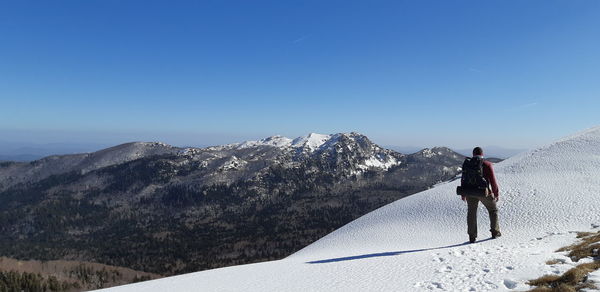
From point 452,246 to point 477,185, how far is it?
141 inches

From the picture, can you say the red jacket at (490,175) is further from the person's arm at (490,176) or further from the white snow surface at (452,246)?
the white snow surface at (452,246)

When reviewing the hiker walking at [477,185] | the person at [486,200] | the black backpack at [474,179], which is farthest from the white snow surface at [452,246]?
the black backpack at [474,179]

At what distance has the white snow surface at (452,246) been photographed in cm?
1091

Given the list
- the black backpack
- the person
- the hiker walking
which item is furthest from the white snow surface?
the black backpack

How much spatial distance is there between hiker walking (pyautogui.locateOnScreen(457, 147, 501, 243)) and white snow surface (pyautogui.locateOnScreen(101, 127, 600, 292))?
1.59 meters

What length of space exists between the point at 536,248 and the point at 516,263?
4474 millimetres

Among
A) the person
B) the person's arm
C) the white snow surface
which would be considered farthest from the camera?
the person

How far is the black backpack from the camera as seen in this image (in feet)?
54.6

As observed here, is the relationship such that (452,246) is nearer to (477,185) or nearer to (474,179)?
(477,185)

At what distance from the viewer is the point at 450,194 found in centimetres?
3609

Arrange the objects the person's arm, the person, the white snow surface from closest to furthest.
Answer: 1. the white snow surface
2. the person's arm
3. the person

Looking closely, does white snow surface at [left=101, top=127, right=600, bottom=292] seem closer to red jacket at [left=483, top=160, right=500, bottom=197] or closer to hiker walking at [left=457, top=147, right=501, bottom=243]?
hiker walking at [left=457, top=147, right=501, bottom=243]

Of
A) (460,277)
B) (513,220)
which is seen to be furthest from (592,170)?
(460,277)

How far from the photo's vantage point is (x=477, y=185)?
16.9 metres
